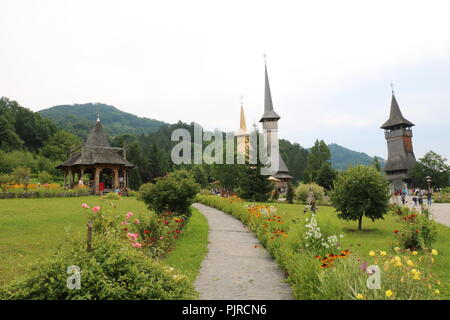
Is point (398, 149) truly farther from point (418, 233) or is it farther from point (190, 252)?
point (190, 252)

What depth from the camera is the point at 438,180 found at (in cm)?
5025

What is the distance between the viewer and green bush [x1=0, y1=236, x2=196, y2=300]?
4.15 m

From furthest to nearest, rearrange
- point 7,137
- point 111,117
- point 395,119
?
point 111,117, point 7,137, point 395,119

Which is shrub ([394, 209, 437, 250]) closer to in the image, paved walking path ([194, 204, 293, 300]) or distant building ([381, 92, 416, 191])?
paved walking path ([194, 204, 293, 300])

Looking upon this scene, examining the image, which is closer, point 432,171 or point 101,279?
point 101,279

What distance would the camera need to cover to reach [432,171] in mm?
50719

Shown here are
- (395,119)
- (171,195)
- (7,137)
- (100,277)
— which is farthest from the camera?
(7,137)

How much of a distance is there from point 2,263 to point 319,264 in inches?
260

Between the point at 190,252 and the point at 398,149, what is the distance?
61.2 metres

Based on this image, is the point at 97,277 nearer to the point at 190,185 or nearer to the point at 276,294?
the point at 276,294

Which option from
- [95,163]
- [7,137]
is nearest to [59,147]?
[7,137]

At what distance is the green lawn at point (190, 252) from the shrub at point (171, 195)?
1045 millimetres

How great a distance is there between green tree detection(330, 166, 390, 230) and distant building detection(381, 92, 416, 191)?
47147 millimetres

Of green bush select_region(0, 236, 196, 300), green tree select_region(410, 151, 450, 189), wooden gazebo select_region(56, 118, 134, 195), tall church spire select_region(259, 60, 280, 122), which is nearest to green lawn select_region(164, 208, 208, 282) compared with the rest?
green bush select_region(0, 236, 196, 300)
